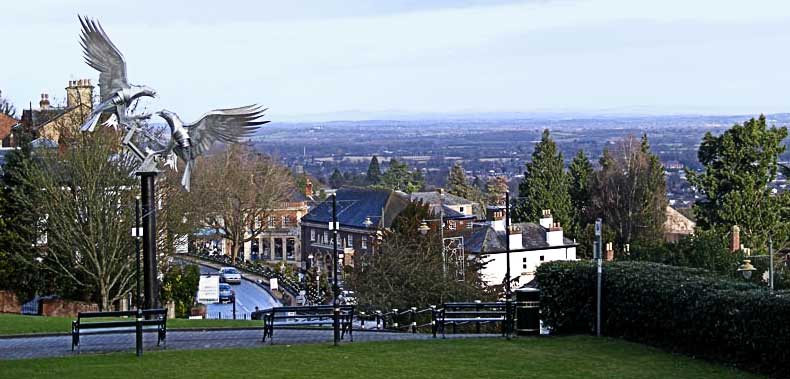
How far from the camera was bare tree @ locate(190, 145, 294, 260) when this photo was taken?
7244cm

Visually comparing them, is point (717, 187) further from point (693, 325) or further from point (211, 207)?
point (693, 325)

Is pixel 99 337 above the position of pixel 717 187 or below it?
below

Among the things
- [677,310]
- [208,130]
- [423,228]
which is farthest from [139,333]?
[423,228]

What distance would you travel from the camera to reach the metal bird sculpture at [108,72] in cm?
2412

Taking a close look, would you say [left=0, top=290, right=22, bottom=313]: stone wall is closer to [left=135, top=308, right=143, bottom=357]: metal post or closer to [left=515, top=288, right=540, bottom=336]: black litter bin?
[left=135, top=308, right=143, bottom=357]: metal post

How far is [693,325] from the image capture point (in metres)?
19.8

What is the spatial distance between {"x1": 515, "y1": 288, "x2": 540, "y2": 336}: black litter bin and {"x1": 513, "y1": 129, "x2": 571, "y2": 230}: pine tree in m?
54.8

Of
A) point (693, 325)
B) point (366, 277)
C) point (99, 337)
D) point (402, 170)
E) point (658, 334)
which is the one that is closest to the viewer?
point (693, 325)

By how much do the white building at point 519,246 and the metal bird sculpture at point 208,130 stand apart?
116ft

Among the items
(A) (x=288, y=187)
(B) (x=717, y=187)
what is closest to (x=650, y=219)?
(B) (x=717, y=187)

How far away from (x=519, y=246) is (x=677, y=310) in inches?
1697

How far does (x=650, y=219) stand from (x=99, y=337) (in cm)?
6158

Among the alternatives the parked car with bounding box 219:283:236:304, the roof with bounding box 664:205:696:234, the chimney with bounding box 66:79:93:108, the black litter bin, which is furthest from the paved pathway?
the roof with bounding box 664:205:696:234

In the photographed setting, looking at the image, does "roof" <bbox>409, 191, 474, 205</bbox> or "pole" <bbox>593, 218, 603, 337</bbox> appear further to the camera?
"roof" <bbox>409, 191, 474, 205</bbox>
